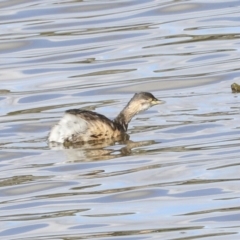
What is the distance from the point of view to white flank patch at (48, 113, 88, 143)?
1023 cm

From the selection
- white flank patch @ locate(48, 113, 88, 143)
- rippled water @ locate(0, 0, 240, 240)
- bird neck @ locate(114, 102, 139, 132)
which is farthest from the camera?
bird neck @ locate(114, 102, 139, 132)

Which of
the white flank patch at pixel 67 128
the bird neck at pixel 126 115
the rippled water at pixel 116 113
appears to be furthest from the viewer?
the bird neck at pixel 126 115

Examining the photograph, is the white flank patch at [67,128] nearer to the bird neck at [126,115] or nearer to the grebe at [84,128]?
the grebe at [84,128]

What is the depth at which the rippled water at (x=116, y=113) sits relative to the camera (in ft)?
24.9

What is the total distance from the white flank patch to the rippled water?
194 mm

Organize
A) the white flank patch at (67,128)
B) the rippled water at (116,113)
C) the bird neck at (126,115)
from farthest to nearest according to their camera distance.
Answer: the bird neck at (126,115), the white flank patch at (67,128), the rippled water at (116,113)

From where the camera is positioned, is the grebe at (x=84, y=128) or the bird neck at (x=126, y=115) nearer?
the grebe at (x=84, y=128)

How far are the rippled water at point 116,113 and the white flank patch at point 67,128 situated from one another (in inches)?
7.6

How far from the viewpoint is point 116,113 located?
11719 mm

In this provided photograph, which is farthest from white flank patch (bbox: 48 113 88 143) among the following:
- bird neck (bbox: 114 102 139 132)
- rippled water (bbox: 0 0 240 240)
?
bird neck (bbox: 114 102 139 132)

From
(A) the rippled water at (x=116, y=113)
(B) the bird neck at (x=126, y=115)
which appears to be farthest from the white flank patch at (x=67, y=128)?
(B) the bird neck at (x=126, y=115)

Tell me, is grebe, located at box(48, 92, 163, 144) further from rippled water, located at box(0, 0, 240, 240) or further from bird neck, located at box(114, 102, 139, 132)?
rippled water, located at box(0, 0, 240, 240)

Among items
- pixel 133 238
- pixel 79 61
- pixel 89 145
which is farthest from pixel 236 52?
pixel 133 238

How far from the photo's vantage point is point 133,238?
23.1ft
